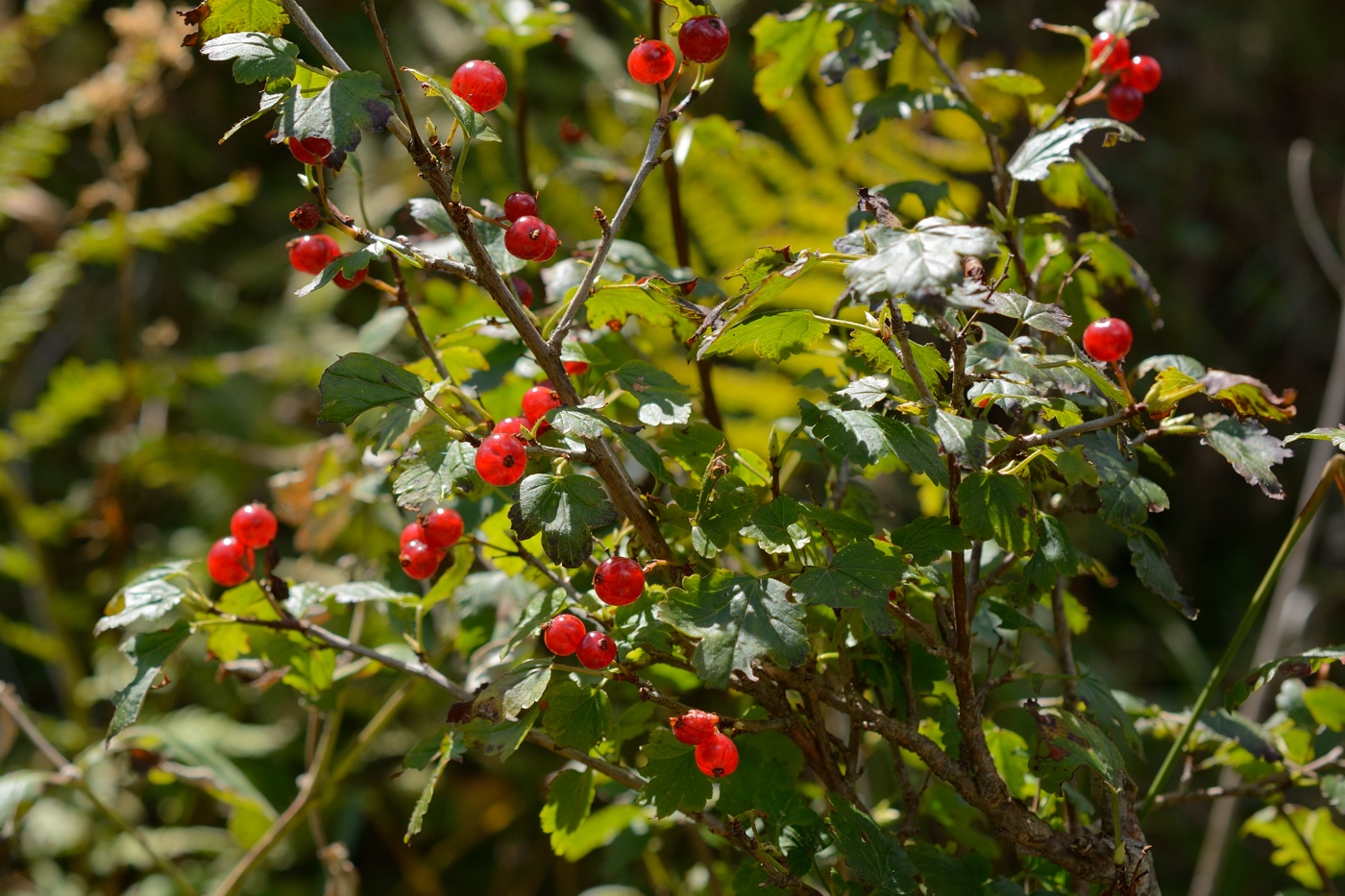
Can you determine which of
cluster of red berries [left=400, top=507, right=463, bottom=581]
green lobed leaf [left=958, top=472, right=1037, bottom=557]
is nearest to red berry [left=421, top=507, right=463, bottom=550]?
cluster of red berries [left=400, top=507, right=463, bottom=581]

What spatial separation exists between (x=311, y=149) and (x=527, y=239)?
123 mm

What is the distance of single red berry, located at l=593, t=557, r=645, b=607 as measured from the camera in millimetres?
581

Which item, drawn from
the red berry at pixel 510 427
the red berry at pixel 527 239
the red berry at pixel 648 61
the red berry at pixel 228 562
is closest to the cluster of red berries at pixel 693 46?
the red berry at pixel 648 61

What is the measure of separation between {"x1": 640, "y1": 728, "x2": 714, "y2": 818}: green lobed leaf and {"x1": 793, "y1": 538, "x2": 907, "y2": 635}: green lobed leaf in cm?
15

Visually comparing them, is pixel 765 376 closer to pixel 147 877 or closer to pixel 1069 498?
pixel 1069 498

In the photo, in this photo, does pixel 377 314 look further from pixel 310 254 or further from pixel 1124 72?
pixel 1124 72

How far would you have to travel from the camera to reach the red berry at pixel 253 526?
0.74m

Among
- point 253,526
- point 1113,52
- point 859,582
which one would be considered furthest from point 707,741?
point 1113,52

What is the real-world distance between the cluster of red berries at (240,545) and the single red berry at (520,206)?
288 millimetres

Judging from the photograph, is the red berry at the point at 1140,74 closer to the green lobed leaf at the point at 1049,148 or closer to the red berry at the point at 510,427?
the green lobed leaf at the point at 1049,148

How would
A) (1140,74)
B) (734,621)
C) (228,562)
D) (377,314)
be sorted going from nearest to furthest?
(734,621), (228,562), (1140,74), (377,314)

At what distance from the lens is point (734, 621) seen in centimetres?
54

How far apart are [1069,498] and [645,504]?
305mm

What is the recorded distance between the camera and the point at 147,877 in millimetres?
1664
